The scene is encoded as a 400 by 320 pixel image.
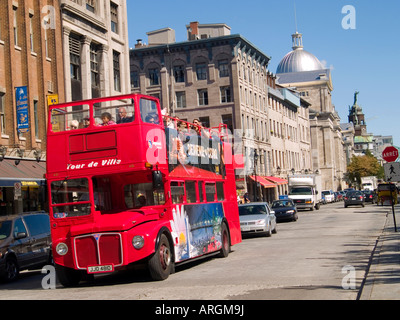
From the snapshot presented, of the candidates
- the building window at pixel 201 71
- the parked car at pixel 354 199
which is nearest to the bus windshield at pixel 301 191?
the parked car at pixel 354 199

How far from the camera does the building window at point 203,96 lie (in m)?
70.1

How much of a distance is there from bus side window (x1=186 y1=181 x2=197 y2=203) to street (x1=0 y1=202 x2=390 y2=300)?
5.72 feet

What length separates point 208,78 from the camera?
69.7 m

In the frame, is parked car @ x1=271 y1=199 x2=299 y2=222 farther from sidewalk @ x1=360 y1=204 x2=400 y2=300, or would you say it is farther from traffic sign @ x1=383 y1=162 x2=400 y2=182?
sidewalk @ x1=360 y1=204 x2=400 y2=300

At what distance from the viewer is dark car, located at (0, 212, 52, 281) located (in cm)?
1778

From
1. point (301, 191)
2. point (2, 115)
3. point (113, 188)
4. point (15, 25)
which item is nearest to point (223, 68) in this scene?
point (301, 191)

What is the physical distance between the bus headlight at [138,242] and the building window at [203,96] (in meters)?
56.9

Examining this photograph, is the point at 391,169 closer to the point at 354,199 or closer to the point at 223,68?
the point at 354,199

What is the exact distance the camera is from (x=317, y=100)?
142m

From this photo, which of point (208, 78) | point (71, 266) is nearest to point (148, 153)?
point (71, 266)

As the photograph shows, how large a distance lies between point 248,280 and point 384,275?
263 centimetres

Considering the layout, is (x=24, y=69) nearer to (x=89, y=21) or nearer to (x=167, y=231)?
(x=89, y=21)

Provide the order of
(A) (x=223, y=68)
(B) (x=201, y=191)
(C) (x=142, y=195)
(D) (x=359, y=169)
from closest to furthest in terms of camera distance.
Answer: (C) (x=142, y=195) < (B) (x=201, y=191) < (A) (x=223, y=68) < (D) (x=359, y=169)
